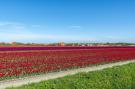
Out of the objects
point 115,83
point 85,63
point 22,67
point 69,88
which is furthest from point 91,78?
point 85,63

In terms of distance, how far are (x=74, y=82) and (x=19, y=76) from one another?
6.66 meters

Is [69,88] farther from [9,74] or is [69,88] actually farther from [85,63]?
[85,63]

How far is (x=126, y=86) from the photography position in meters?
22.1

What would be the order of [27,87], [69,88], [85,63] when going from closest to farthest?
1. [27,87]
2. [69,88]
3. [85,63]

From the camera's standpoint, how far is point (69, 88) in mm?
17594

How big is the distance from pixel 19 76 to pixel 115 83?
7479 millimetres

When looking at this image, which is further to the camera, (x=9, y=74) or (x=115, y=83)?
(x=9, y=74)

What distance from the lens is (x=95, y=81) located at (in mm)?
20875

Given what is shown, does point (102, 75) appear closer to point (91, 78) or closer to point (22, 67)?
point (91, 78)

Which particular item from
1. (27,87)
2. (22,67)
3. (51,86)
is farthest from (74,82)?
(22,67)

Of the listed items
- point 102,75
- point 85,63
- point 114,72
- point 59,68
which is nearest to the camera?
point 102,75

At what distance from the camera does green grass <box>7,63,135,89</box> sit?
56.2 ft

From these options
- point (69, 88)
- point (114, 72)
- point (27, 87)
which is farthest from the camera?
point (114, 72)

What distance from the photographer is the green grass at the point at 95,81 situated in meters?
17.1
